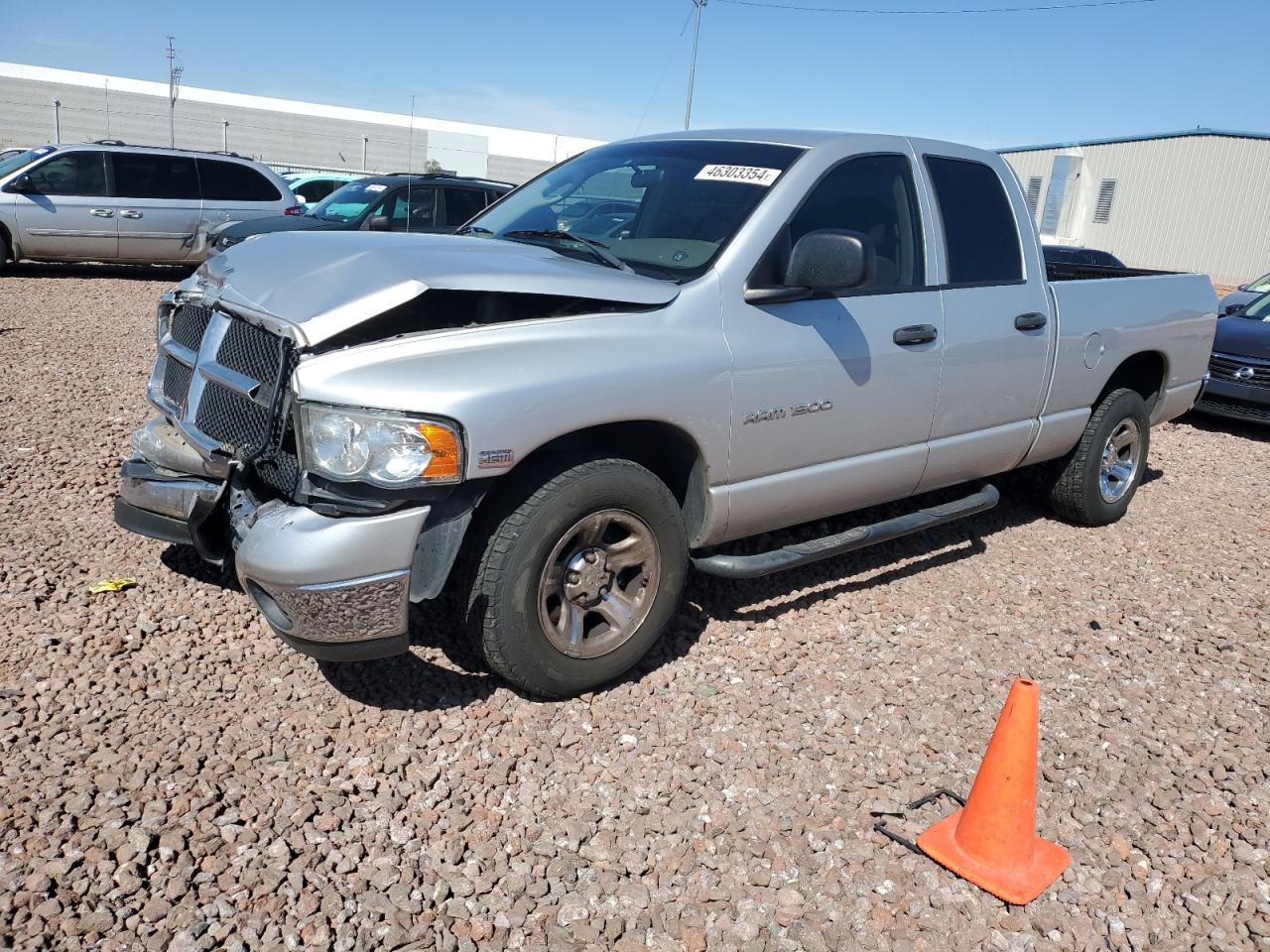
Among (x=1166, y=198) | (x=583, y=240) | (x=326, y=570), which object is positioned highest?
(x=1166, y=198)

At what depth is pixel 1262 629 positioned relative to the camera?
16.1 feet

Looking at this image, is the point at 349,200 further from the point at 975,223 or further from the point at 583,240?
the point at 975,223

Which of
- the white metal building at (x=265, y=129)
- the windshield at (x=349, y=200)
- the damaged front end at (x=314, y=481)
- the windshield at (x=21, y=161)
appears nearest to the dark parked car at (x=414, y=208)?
the windshield at (x=349, y=200)

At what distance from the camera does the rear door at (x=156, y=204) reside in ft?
45.7

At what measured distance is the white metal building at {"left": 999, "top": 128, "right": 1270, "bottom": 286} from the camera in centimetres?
3109

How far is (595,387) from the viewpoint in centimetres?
343

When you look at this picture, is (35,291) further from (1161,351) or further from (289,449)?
(1161,351)

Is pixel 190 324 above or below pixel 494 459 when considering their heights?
above

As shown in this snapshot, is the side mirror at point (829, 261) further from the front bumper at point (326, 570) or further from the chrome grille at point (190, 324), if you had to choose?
the chrome grille at point (190, 324)

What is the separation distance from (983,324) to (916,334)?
1.79ft

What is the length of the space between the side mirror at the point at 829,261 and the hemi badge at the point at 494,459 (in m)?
1.30

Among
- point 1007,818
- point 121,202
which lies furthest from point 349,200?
point 1007,818

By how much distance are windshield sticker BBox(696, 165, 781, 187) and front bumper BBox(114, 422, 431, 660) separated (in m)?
1.95

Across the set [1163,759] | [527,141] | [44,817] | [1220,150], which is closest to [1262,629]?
[1163,759]
